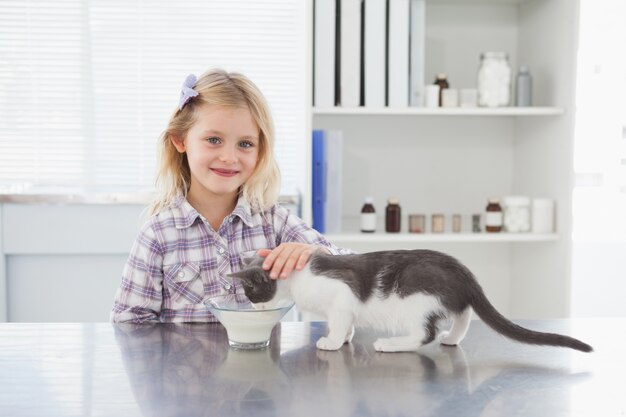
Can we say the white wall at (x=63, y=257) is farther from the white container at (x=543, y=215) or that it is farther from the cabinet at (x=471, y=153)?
the white container at (x=543, y=215)

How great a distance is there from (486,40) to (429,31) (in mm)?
223

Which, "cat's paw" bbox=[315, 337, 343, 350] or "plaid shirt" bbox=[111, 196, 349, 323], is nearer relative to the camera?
"cat's paw" bbox=[315, 337, 343, 350]

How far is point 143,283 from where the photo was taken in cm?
157

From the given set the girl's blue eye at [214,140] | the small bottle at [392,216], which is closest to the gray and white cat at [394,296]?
the girl's blue eye at [214,140]

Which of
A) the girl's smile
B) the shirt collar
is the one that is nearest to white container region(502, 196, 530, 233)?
the shirt collar

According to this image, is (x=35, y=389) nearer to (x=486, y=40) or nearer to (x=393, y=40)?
(x=393, y=40)

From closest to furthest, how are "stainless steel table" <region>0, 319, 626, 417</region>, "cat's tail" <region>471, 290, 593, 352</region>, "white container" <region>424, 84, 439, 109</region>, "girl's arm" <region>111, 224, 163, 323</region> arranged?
"stainless steel table" <region>0, 319, 626, 417</region> → "cat's tail" <region>471, 290, 593, 352</region> → "girl's arm" <region>111, 224, 163, 323</region> → "white container" <region>424, 84, 439, 109</region>

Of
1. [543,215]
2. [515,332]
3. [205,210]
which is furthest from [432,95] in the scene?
[515,332]

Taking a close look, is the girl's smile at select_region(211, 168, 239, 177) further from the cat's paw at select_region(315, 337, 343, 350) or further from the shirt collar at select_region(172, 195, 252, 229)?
the cat's paw at select_region(315, 337, 343, 350)

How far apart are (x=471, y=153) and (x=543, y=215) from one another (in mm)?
395

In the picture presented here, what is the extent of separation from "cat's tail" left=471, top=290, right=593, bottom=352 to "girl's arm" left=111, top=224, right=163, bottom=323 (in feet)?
2.41

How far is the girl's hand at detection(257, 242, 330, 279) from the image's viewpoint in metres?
1.12

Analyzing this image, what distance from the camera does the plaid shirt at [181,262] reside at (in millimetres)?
1563

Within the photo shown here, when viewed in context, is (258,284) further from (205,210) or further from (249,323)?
(205,210)
